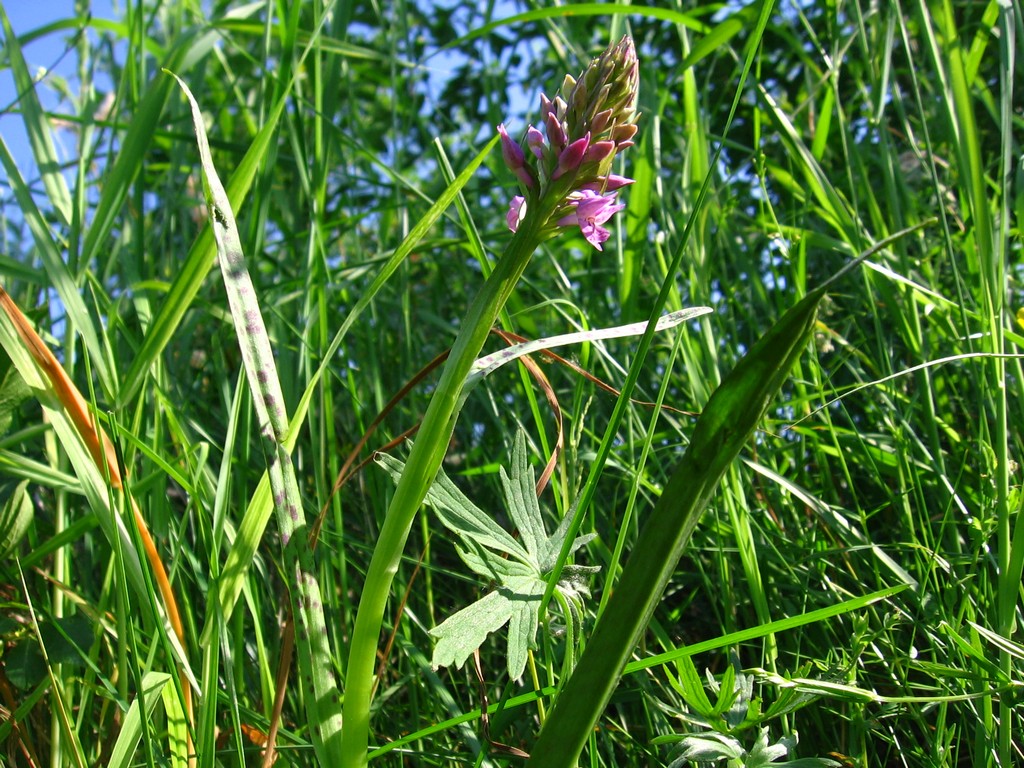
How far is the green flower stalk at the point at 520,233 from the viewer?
2.23 feet

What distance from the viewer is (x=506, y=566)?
0.78 meters

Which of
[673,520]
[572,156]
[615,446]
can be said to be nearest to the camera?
[673,520]

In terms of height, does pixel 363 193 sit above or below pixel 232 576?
above

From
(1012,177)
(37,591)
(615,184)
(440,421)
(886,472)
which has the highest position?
(615,184)

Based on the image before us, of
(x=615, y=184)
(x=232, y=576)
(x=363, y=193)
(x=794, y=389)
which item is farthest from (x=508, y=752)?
(x=363, y=193)

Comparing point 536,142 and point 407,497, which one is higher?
point 536,142

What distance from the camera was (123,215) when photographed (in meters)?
1.75

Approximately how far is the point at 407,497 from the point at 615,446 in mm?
655

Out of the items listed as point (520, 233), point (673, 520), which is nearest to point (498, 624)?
point (673, 520)

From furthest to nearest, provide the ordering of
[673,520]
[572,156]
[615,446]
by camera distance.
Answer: [615,446], [572,156], [673,520]

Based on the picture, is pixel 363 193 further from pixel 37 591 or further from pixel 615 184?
pixel 615 184

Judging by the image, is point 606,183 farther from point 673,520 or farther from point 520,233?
point 673,520

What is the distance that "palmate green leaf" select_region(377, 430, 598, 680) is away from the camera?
2.28 ft

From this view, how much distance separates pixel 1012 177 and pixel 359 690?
6.09 feet
